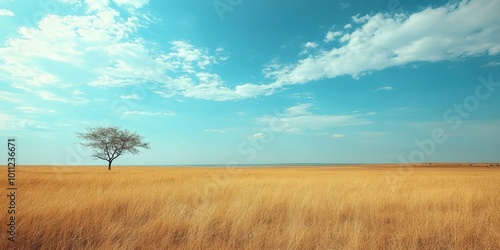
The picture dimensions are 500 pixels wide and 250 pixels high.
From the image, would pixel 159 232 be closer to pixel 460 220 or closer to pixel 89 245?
pixel 89 245

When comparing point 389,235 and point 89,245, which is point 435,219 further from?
point 89,245

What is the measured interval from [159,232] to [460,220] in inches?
280

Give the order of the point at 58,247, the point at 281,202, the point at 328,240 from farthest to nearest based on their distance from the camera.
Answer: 1. the point at 281,202
2. the point at 328,240
3. the point at 58,247

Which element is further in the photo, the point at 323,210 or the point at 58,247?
the point at 323,210

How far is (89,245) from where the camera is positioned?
5.14 m

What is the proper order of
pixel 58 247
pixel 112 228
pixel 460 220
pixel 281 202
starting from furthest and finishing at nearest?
pixel 281 202 < pixel 460 220 < pixel 112 228 < pixel 58 247

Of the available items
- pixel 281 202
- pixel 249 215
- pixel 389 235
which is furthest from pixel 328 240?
pixel 281 202

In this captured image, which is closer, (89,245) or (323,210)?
(89,245)

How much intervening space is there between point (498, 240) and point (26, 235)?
929 centimetres

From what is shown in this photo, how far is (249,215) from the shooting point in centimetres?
702

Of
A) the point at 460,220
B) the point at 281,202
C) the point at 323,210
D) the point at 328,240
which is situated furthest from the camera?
the point at 281,202

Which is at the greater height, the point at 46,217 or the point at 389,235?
the point at 46,217

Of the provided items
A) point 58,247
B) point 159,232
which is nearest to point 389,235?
point 159,232

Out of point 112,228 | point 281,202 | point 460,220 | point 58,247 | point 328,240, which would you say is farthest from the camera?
point 281,202
